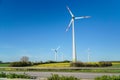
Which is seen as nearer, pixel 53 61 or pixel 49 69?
pixel 49 69

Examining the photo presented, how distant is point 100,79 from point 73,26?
32.7 m

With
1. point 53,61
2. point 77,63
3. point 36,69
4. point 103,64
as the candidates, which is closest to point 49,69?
point 36,69

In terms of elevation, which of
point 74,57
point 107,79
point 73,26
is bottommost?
point 107,79

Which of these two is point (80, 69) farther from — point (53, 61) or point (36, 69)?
point (53, 61)

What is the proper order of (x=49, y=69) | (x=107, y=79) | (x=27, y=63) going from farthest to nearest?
1. (x=27, y=63)
2. (x=49, y=69)
3. (x=107, y=79)

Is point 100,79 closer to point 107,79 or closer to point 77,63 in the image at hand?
point 107,79

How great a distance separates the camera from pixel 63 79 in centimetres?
1748

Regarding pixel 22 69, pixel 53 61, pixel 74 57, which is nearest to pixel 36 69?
pixel 22 69

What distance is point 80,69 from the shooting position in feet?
127

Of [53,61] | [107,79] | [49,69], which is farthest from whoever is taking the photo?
[53,61]

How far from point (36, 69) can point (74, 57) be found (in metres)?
8.62

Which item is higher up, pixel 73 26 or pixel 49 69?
pixel 73 26

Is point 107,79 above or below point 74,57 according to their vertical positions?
below

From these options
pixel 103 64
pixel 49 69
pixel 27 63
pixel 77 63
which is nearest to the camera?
pixel 49 69
